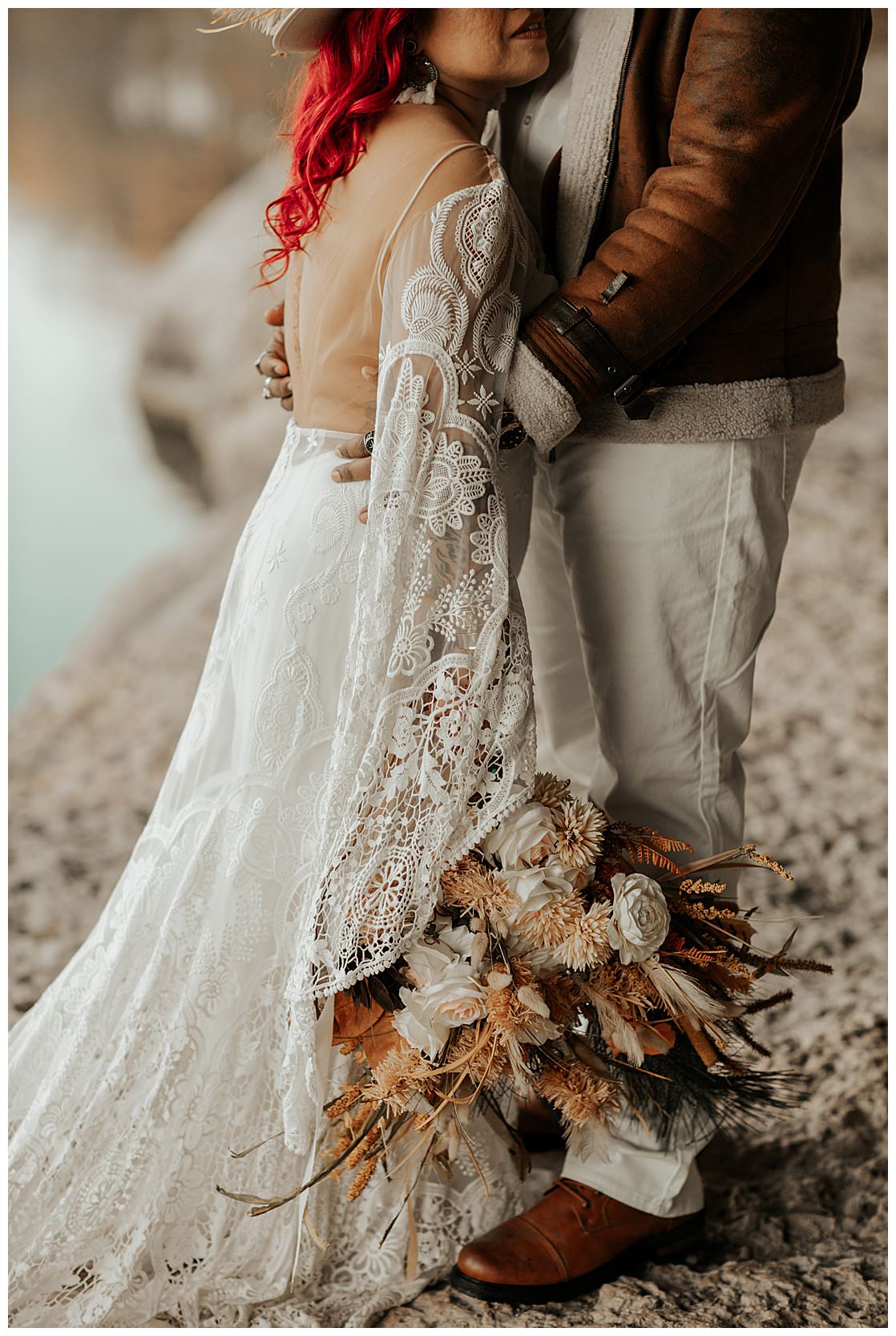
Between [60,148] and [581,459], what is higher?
[60,148]

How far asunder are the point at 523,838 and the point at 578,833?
6cm

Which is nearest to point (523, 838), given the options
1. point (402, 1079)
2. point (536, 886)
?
point (536, 886)

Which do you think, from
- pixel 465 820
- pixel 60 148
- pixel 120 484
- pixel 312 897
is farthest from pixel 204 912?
pixel 60 148

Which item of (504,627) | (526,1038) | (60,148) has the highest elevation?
(60,148)

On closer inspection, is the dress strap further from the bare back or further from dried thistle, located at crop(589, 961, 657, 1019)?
dried thistle, located at crop(589, 961, 657, 1019)

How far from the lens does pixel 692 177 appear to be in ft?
3.38

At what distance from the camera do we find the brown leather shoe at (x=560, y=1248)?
120 centimetres

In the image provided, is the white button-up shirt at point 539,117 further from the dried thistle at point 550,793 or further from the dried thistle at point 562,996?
the dried thistle at point 562,996

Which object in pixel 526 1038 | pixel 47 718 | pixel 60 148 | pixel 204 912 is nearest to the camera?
pixel 526 1038

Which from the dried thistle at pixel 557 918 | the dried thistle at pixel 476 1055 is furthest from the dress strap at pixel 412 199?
the dried thistle at pixel 476 1055

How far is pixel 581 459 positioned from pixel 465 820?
428mm

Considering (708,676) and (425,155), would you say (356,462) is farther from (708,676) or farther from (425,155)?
(708,676)

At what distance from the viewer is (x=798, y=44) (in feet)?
3.36

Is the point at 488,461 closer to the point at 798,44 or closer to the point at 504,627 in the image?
the point at 504,627
